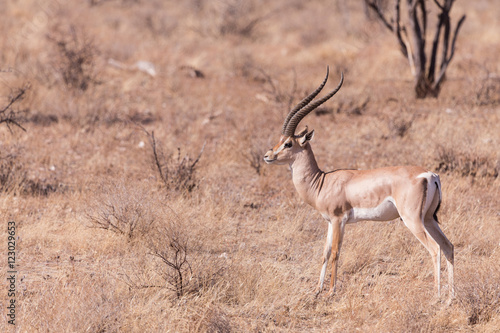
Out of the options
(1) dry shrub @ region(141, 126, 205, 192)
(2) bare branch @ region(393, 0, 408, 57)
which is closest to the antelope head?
(1) dry shrub @ region(141, 126, 205, 192)

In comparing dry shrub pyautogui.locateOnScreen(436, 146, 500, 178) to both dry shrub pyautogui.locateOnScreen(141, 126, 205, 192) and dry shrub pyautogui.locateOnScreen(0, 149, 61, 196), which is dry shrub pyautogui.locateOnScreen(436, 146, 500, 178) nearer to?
dry shrub pyautogui.locateOnScreen(141, 126, 205, 192)

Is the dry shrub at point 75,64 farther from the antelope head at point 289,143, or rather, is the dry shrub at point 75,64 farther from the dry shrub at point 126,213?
the antelope head at point 289,143

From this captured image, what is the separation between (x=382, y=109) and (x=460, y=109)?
64.4 inches

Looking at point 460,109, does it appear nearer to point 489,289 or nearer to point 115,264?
point 489,289

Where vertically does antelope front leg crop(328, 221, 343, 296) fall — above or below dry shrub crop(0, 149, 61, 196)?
above

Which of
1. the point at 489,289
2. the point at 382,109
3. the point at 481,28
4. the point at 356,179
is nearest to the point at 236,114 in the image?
the point at 382,109

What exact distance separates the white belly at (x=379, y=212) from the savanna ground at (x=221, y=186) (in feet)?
2.42

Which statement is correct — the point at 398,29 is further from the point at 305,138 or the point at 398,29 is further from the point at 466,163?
the point at 305,138

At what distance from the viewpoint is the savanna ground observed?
518 cm

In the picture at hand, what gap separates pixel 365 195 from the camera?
548 cm

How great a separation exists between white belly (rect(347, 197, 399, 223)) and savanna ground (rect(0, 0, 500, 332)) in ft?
2.42

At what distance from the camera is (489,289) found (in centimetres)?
504

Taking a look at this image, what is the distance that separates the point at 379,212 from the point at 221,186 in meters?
3.86

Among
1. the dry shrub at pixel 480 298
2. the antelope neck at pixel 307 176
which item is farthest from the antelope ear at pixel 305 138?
the dry shrub at pixel 480 298
